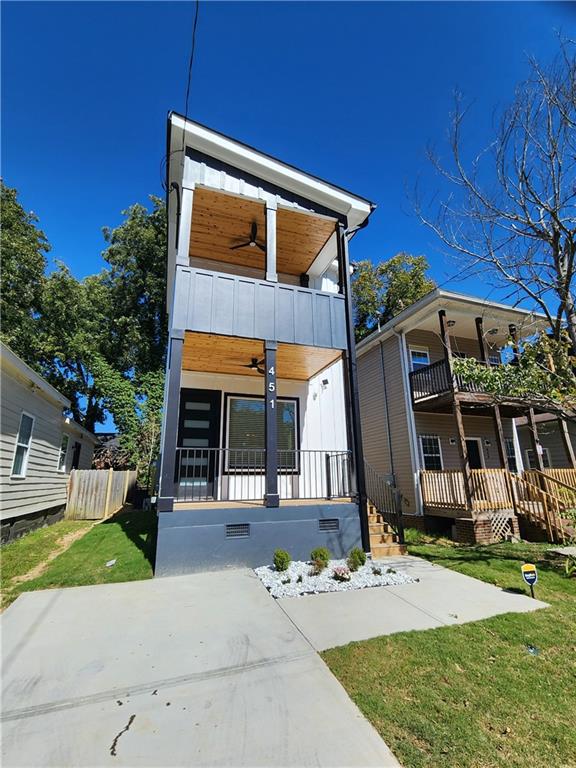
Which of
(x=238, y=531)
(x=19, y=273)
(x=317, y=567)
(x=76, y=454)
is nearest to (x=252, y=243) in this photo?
(x=238, y=531)

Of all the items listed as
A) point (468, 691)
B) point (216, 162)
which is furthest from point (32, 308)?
point (468, 691)

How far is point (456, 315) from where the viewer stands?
1183 centimetres

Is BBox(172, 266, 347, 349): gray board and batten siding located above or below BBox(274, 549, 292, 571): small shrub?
above

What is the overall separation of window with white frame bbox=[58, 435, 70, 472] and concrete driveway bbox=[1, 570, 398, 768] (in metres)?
8.36

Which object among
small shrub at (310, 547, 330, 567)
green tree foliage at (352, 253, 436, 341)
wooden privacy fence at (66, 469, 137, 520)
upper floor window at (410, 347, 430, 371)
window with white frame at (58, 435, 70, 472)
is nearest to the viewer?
small shrub at (310, 547, 330, 567)

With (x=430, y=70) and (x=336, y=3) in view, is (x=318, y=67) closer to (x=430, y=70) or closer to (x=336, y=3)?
(x=336, y=3)

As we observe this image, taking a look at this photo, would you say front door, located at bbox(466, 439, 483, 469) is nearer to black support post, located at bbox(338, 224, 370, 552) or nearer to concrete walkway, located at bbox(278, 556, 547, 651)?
black support post, located at bbox(338, 224, 370, 552)

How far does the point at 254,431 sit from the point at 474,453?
926 centimetres

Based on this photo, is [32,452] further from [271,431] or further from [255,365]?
[271,431]

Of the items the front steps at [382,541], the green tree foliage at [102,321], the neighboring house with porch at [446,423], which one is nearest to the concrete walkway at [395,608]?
the front steps at [382,541]

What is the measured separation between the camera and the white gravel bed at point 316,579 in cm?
491

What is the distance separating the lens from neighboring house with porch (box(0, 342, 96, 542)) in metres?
7.45

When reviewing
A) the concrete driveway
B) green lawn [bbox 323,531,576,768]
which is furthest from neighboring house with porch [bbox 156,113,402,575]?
green lawn [bbox 323,531,576,768]

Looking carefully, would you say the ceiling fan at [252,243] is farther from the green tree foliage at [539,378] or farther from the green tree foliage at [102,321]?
the green tree foliage at [102,321]
